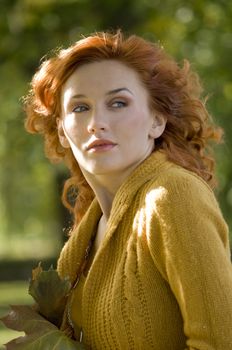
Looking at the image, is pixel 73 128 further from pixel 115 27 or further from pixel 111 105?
pixel 115 27

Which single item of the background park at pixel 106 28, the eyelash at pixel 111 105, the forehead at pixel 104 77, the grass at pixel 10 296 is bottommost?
the grass at pixel 10 296

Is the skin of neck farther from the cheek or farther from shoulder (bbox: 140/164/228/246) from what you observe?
shoulder (bbox: 140/164/228/246)

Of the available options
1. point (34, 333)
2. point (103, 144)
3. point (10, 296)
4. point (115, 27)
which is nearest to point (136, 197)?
point (103, 144)

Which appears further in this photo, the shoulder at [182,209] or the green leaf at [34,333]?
the green leaf at [34,333]

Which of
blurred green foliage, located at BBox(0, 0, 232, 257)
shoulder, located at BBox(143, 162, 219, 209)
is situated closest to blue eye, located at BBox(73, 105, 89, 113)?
shoulder, located at BBox(143, 162, 219, 209)

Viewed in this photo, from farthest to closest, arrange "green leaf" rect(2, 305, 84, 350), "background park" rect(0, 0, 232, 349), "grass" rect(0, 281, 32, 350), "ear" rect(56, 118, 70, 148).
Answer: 1. "background park" rect(0, 0, 232, 349)
2. "grass" rect(0, 281, 32, 350)
3. "ear" rect(56, 118, 70, 148)
4. "green leaf" rect(2, 305, 84, 350)

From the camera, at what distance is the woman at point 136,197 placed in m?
2.53

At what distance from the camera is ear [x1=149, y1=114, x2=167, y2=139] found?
119 inches

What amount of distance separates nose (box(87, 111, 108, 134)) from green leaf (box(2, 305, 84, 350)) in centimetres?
56

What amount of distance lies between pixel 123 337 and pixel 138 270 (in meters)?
0.19

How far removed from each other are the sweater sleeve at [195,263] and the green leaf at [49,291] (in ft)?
1.44

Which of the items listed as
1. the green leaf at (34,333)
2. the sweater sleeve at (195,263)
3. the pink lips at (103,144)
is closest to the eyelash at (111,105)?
the pink lips at (103,144)

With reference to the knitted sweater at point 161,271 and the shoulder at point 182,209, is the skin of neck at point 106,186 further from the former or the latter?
the shoulder at point 182,209

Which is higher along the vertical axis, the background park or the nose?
the background park
